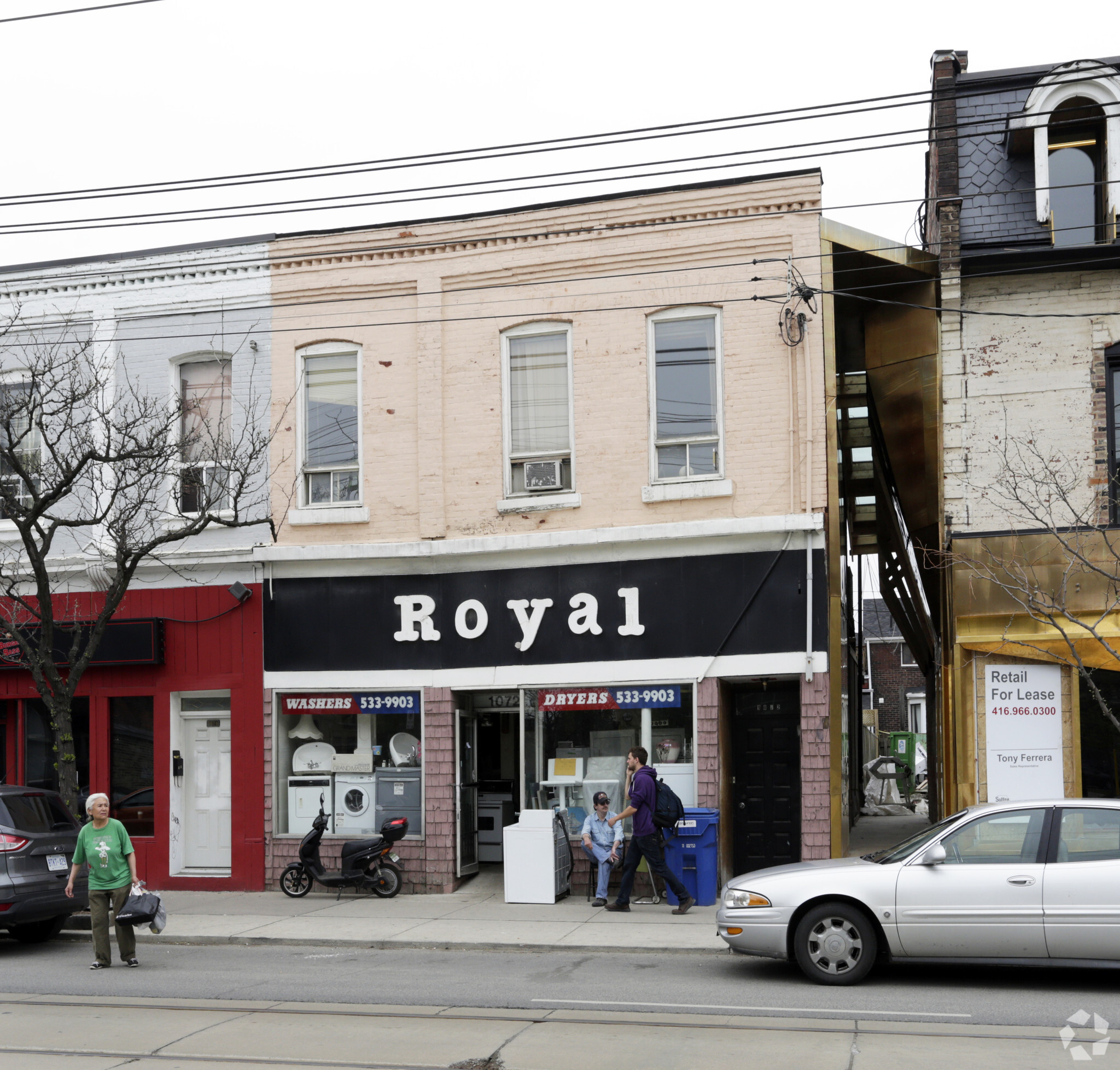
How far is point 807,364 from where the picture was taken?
1503cm

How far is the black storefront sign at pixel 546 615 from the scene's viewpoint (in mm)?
14953

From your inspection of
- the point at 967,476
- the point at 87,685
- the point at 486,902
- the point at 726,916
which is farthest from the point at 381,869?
the point at 967,476

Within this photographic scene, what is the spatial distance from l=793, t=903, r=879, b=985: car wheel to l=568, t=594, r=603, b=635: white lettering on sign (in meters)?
6.13

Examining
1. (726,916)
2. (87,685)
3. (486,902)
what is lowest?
(486,902)

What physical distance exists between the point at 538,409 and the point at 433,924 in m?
6.40

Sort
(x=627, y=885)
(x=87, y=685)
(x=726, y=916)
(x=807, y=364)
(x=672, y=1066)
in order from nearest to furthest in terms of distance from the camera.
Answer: (x=672, y=1066), (x=726, y=916), (x=627, y=885), (x=807, y=364), (x=87, y=685)

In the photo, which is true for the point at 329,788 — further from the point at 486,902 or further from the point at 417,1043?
the point at 417,1043

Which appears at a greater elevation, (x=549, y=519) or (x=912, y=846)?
(x=549, y=519)

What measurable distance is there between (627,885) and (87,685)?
8179 mm

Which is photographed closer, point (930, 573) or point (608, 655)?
point (608, 655)

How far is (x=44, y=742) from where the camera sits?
17.9 meters

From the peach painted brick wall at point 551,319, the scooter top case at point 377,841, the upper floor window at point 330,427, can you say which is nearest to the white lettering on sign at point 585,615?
the peach painted brick wall at point 551,319

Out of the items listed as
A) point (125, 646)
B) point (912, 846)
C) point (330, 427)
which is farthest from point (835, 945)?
point (125, 646)

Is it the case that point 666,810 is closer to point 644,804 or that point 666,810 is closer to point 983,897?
point 644,804
